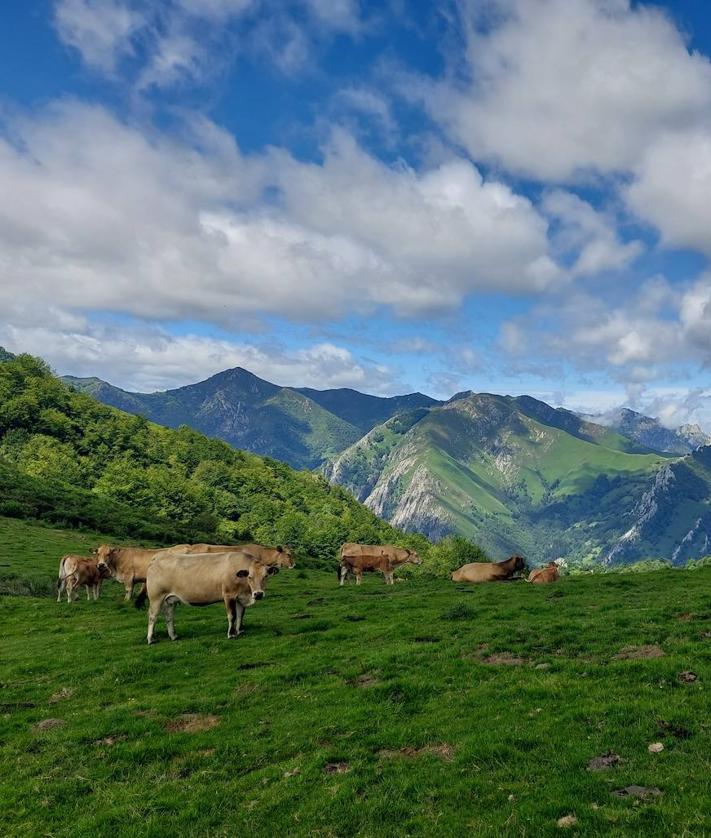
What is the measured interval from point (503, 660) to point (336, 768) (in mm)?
8101

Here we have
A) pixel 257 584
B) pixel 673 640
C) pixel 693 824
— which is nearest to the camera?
pixel 693 824

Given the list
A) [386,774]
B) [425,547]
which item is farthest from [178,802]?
[425,547]

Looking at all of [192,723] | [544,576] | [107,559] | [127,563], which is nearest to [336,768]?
[192,723]

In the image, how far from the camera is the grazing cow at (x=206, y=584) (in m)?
23.4

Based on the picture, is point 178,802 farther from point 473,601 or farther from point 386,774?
point 473,601

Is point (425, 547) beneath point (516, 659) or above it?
beneath

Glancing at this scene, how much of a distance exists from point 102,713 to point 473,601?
2008cm

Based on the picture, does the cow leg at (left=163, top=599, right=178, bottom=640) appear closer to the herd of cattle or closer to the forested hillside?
the herd of cattle

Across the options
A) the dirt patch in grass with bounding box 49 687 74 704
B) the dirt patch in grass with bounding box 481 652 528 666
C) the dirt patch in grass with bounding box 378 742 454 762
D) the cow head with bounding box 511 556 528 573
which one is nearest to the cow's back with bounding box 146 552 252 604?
the dirt patch in grass with bounding box 49 687 74 704

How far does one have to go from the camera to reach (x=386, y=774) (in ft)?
37.0

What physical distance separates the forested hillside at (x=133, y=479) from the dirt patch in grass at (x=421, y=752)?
67.2 m

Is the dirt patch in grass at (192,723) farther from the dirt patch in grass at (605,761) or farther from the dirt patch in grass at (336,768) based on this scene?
the dirt patch in grass at (605,761)

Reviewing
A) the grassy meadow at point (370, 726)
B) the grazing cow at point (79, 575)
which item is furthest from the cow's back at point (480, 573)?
the grazing cow at point (79, 575)

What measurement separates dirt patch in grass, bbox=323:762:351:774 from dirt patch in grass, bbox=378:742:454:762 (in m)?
0.87
